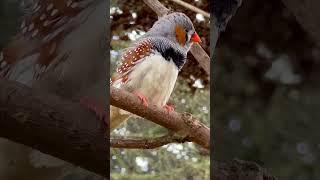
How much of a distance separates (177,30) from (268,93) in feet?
1.15

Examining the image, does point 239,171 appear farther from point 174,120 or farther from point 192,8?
point 192,8

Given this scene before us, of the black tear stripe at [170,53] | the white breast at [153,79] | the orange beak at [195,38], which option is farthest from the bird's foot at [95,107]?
the orange beak at [195,38]

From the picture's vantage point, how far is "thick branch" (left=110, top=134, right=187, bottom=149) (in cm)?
193

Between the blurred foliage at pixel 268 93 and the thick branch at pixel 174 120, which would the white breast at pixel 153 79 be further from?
the blurred foliage at pixel 268 93

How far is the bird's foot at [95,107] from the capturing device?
188cm

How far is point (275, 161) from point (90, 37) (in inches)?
27.3

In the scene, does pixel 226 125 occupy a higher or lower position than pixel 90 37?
lower

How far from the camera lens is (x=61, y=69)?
6.32 feet

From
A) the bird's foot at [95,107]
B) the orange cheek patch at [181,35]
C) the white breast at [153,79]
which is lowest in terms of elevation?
the bird's foot at [95,107]

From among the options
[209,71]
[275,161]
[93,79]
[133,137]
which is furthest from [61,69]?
[275,161]

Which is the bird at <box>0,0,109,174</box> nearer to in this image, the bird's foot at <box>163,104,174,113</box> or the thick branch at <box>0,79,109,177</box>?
the thick branch at <box>0,79,109,177</box>

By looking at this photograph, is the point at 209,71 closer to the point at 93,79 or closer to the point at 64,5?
the point at 93,79

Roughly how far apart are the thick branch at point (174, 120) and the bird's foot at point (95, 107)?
0.06 meters

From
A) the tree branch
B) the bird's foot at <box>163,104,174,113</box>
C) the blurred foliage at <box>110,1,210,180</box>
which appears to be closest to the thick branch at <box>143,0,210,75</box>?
the blurred foliage at <box>110,1,210,180</box>
